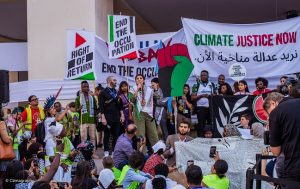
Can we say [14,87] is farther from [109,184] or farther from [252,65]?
[109,184]

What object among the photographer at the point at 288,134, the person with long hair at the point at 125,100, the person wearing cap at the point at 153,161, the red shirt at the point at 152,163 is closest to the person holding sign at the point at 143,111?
the person with long hair at the point at 125,100

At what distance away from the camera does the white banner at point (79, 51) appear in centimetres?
1480

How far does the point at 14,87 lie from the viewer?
17.0 meters

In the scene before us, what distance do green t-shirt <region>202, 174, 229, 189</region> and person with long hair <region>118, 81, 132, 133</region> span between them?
4538 millimetres

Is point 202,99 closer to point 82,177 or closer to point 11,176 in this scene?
point 82,177

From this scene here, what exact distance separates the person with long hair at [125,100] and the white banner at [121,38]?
118 centimetres

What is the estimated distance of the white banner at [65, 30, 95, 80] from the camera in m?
14.8

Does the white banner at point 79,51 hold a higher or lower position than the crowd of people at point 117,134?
higher

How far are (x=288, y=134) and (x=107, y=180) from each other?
180 inches

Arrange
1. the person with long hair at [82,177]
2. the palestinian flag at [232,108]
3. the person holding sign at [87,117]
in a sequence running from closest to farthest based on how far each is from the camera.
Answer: the person with long hair at [82,177] < the palestinian flag at [232,108] < the person holding sign at [87,117]

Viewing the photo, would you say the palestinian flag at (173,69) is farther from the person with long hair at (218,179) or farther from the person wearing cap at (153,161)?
the person with long hair at (218,179)

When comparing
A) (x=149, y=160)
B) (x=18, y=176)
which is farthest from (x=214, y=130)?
(x=18, y=176)

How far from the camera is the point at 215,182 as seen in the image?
8.58 metres

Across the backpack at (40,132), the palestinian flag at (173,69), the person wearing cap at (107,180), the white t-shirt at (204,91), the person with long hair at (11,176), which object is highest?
the palestinian flag at (173,69)
